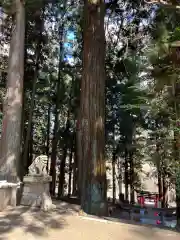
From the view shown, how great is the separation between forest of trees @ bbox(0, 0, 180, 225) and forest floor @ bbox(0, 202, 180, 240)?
1.08 m

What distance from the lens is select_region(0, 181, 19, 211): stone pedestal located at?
5825 mm

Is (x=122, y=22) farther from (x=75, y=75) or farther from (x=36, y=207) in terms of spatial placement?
(x=36, y=207)

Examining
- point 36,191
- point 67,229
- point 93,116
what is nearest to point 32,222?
point 67,229

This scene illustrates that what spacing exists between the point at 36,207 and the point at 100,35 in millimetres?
4731

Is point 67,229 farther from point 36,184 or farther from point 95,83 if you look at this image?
point 95,83

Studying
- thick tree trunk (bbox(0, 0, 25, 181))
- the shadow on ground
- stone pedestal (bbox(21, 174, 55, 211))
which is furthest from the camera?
thick tree trunk (bbox(0, 0, 25, 181))

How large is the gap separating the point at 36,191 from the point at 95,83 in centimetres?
312

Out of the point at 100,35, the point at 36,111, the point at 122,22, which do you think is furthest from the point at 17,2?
the point at 36,111

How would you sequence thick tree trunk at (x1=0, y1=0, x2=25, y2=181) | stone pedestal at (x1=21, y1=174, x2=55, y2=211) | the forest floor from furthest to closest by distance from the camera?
thick tree trunk at (x1=0, y1=0, x2=25, y2=181), stone pedestal at (x1=21, y1=174, x2=55, y2=211), the forest floor

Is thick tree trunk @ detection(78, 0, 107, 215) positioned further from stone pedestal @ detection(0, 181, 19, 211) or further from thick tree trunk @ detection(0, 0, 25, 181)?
thick tree trunk @ detection(0, 0, 25, 181)

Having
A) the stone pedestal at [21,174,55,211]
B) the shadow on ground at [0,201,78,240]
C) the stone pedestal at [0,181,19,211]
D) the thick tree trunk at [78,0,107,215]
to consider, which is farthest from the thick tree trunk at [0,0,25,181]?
the thick tree trunk at [78,0,107,215]

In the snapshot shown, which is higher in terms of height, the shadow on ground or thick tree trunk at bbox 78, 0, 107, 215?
thick tree trunk at bbox 78, 0, 107, 215

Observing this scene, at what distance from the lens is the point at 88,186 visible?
5.82m

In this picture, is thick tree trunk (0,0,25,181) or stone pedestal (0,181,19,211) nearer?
stone pedestal (0,181,19,211)
